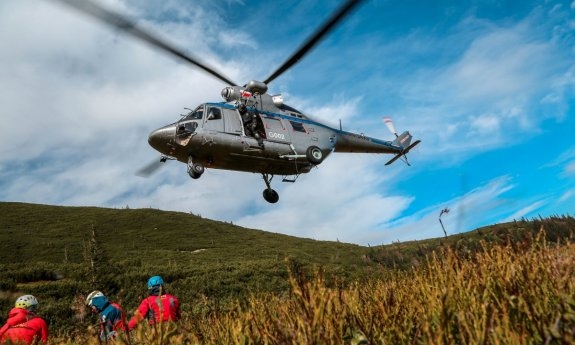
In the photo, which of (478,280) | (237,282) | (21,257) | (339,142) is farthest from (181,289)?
(478,280)

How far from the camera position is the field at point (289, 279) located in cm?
243

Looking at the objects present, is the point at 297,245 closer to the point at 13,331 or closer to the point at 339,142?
the point at 339,142

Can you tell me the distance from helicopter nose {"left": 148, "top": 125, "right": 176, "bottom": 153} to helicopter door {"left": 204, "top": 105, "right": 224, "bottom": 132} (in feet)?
3.80

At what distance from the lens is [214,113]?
46.3 feet

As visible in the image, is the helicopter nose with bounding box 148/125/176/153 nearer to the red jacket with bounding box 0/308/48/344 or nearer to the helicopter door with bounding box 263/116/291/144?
the helicopter door with bounding box 263/116/291/144

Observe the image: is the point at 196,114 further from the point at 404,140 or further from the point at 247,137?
the point at 404,140

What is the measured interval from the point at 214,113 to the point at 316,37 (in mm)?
5324

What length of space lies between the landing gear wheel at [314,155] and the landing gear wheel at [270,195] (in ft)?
6.27

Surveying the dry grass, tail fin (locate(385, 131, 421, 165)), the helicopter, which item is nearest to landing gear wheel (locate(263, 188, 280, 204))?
the helicopter

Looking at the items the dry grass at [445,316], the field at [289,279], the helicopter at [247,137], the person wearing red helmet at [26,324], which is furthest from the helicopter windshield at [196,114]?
the dry grass at [445,316]

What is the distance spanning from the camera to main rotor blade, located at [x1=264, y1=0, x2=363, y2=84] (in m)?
8.22

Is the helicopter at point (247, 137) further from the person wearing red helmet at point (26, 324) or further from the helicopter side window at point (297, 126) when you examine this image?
the person wearing red helmet at point (26, 324)

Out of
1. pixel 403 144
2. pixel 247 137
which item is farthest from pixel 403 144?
pixel 247 137

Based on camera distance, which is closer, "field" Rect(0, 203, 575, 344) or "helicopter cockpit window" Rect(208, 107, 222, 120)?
"field" Rect(0, 203, 575, 344)
